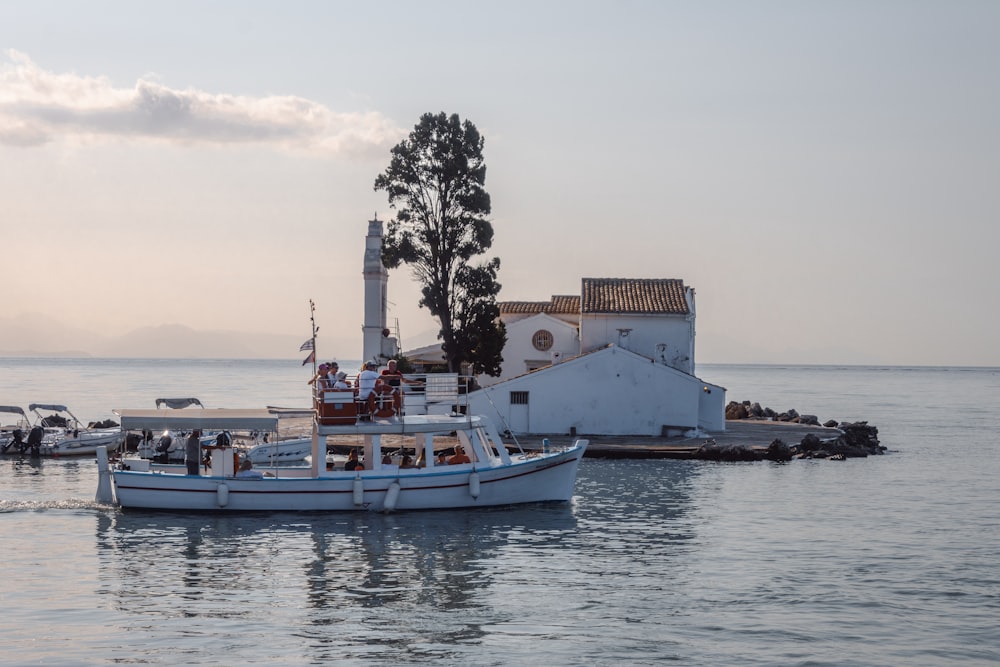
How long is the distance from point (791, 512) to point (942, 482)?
11.9m

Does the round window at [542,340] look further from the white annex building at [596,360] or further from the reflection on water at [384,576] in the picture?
the reflection on water at [384,576]

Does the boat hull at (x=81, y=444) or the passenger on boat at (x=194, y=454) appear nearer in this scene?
the passenger on boat at (x=194, y=454)

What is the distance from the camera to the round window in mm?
66125

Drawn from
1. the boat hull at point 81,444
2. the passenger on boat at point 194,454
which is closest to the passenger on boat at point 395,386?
the passenger on boat at point 194,454

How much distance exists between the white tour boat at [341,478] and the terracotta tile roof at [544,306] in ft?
125

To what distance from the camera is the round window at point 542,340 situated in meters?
66.1

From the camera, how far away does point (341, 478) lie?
100 ft

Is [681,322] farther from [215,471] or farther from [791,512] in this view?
[215,471]

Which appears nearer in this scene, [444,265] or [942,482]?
[942,482]

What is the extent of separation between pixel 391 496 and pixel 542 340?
1427 inches

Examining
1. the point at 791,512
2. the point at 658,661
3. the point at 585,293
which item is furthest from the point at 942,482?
the point at 658,661

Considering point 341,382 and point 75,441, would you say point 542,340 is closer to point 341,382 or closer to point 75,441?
point 75,441

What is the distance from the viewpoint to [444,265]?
57688mm

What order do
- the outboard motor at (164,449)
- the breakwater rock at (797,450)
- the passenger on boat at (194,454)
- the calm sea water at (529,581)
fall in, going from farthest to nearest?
the breakwater rock at (797,450) → the outboard motor at (164,449) → the passenger on boat at (194,454) → the calm sea water at (529,581)
